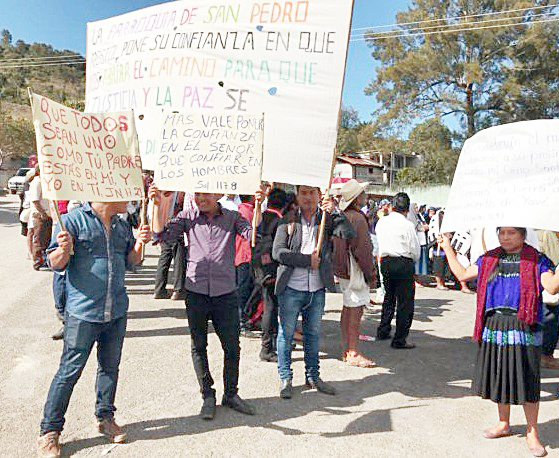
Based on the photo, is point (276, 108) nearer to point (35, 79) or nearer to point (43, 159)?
point (43, 159)

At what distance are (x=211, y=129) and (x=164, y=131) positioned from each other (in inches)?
14.8

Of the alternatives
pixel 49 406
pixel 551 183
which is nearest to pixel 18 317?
pixel 49 406

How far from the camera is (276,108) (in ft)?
14.9

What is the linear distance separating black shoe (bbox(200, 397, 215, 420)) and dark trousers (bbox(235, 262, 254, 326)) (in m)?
2.42

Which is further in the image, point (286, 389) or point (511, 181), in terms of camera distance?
point (286, 389)

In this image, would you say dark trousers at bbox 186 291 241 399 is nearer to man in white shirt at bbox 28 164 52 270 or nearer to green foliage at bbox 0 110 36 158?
man in white shirt at bbox 28 164 52 270

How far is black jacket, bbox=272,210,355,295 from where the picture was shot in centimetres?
453

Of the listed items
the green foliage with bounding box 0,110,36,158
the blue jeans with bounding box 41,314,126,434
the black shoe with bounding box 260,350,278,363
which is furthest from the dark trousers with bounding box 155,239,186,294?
the green foliage with bounding box 0,110,36,158

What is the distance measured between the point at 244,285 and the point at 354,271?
5.49 feet

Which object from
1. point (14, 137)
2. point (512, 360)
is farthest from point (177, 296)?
point (14, 137)

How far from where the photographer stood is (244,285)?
6.66 meters

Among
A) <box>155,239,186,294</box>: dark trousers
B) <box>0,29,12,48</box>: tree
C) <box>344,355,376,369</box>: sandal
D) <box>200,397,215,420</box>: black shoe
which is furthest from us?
<box>0,29,12,48</box>: tree

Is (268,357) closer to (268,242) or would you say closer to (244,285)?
(268,242)

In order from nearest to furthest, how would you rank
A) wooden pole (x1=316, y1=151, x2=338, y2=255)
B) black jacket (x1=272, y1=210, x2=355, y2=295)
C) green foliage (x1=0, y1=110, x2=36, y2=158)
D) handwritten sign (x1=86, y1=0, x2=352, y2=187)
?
wooden pole (x1=316, y1=151, x2=338, y2=255) → handwritten sign (x1=86, y1=0, x2=352, y2=187) → black jacket (x1=272, y1=210, x2=355, y2=295) → green foliage (x1=0, y1=110, x2=36, y2=158)
